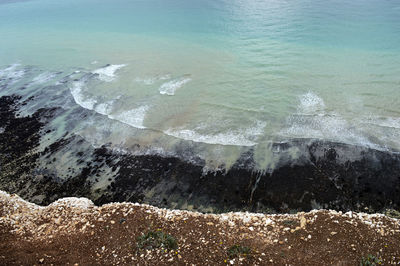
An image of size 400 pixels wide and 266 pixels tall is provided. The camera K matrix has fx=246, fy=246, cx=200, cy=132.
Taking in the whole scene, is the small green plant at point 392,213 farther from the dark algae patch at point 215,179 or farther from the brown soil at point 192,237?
the brown soil at point 192,237

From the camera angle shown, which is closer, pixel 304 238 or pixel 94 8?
pixel 304 238

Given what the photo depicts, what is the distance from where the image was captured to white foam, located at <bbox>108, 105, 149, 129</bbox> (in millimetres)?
18000

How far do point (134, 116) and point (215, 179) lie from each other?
896cm

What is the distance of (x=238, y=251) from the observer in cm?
775

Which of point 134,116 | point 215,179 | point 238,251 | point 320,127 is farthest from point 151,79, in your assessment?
point 238,251

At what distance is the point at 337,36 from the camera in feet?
95.2

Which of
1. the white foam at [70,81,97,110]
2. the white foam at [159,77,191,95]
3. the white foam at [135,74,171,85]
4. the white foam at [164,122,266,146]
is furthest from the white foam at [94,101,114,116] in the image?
the white foam at [164,122,266,146]

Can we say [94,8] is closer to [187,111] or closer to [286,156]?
[187,111]

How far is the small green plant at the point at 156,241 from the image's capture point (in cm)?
802

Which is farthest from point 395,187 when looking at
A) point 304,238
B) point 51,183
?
point 51,183

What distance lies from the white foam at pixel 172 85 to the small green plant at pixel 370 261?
56.6 ft

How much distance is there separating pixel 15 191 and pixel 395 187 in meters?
19.5

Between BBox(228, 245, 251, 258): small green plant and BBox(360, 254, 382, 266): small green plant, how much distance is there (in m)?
3.24

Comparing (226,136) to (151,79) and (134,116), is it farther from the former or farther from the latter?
(151,79)
